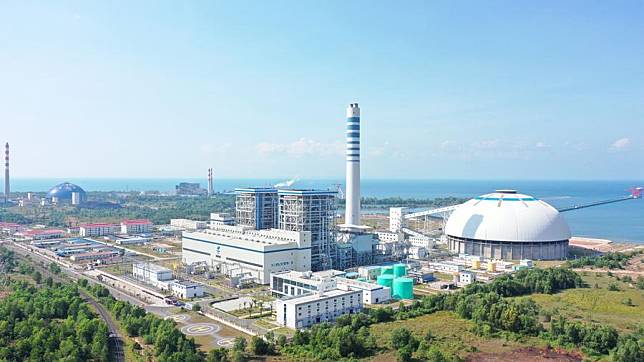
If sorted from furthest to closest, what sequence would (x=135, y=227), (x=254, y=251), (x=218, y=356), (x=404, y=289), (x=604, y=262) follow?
(x=135, y=227), (x=604, y=262), (x=254, y=251), (x=404, y=289), (x=218, y=356)

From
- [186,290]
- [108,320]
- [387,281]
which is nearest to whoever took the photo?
[108,320]

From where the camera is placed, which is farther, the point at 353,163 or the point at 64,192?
the point at 64,192

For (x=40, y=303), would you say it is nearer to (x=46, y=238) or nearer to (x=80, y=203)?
(x=46, y=238)

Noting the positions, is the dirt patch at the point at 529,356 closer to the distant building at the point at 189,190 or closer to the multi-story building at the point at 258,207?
the multi-story building at the point at 258,207

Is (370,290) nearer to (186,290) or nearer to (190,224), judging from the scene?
(186,290)

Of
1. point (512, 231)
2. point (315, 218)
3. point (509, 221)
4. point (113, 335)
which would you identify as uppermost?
point (315, 218)

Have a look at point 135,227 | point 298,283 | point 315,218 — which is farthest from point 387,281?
point 135,227

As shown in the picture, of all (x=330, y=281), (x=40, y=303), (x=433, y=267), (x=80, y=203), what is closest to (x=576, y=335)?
(x=330, y=281)
